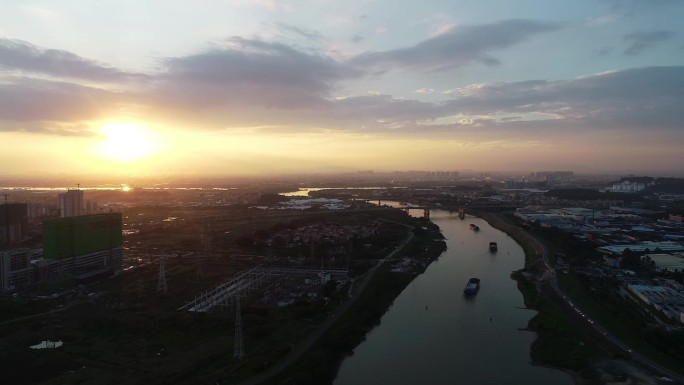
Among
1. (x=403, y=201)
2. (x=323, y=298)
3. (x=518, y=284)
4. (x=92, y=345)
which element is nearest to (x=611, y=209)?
(x=403, y=201)

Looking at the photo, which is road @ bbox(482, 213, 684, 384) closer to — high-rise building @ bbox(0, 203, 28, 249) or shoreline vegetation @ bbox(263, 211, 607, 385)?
shoreline vegetation @ bbox(263, 211, 607, 385)

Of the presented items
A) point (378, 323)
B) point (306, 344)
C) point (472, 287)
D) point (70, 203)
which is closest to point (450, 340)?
point (378, 323)

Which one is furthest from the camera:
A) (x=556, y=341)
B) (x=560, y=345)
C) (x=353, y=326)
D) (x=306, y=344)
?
(x=353, y=326)

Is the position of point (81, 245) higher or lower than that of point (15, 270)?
higher

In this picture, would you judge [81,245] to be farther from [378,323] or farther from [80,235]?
[378,323]

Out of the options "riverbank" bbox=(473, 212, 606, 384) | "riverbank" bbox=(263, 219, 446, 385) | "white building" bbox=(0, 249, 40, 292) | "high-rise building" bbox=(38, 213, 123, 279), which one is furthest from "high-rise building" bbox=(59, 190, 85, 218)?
"riverbank" bbox=(473, 212, 606, 384)

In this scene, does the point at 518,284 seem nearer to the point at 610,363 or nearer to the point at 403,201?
the point at 610,363
